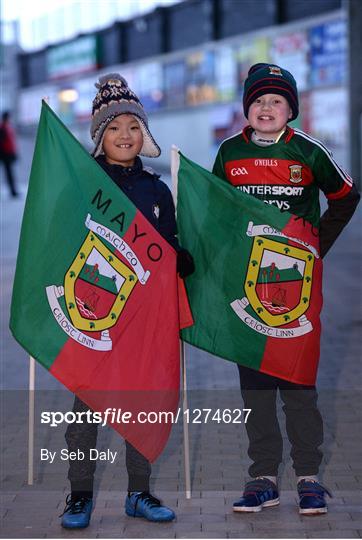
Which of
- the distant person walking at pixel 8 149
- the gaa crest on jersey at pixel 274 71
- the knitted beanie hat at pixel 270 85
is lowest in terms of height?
the distant person walking at pixel 8 149

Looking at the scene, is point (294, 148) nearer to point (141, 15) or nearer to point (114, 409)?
point (114, 409)

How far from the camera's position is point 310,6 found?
40.3m

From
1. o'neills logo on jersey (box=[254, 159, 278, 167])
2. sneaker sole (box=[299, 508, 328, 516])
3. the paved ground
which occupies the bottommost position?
the paved ground

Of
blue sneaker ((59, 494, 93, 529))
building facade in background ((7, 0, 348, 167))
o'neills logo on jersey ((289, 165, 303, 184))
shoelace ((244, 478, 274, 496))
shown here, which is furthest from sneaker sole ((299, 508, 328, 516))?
building facade in background ((7, 0, 348, 167))

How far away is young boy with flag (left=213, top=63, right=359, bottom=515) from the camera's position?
5668mm

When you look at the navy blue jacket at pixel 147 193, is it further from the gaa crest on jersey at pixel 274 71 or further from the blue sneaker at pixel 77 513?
the blue sneaker at pixel 77 513

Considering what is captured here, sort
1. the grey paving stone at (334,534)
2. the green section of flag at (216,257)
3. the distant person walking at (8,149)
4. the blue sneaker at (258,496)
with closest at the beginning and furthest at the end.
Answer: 1. the grey paving stone at (334,534)
2. the blue sneaker at (258,496)
3. the green section of flag at (216,257)
4. the distant person walking at (8,149)

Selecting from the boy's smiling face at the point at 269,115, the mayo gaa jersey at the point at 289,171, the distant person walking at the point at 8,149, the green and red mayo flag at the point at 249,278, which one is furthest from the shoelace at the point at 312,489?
the distant person walking at the point at 8,149

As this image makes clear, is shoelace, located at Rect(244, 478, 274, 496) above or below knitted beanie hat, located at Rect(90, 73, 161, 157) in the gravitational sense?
below

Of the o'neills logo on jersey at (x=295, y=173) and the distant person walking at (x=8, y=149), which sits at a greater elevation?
the o'neills logo on jersey at (x=295, y=173)

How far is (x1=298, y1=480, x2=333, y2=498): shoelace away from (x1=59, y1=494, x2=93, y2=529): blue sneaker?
0.93 metres

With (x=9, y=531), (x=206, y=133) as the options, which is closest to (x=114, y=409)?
(x=9, y=531)

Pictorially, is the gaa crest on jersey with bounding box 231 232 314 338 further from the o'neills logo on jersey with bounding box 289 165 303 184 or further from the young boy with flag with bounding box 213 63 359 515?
the o'neills logo on jersey with bounding box 289 165 303 184

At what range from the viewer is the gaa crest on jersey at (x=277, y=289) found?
226 inches
